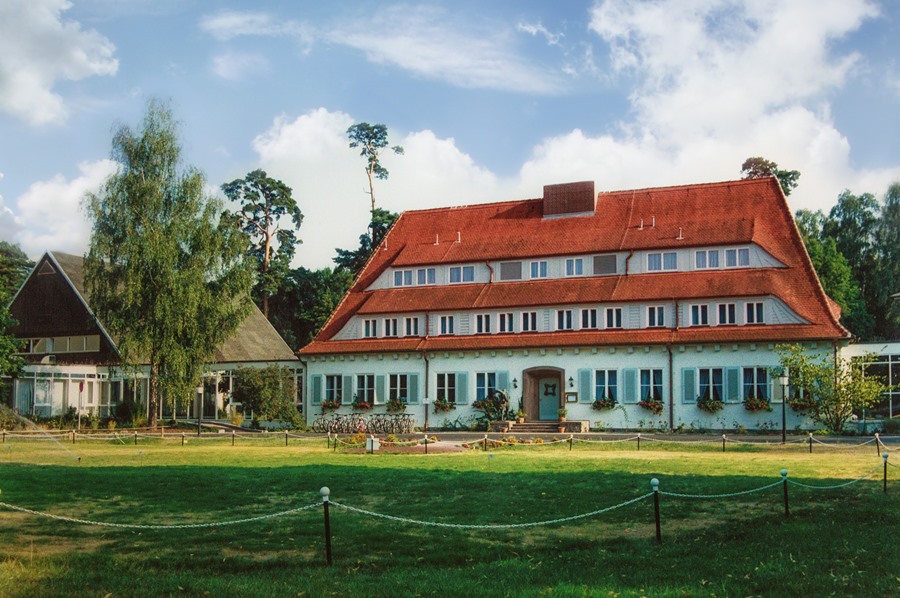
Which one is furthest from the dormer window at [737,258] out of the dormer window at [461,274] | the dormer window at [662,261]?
the dormer window at [461,274]

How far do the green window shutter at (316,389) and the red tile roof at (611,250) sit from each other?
153 cm

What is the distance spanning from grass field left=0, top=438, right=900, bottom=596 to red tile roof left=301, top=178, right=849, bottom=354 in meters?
19.9

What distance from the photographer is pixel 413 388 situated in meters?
48.2

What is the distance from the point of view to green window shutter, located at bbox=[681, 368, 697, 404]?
141 ft

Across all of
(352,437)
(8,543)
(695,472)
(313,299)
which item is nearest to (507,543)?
(8,543)

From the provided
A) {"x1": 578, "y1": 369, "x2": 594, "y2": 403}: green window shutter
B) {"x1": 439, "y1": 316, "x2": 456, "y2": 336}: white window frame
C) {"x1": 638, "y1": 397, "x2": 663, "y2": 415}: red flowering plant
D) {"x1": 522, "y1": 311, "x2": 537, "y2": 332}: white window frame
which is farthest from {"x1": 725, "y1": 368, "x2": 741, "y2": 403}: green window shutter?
{"x1": 439, "y1": 316, "x2": 456, "y2": 336}: white window frame

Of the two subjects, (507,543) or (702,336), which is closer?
(507,543)

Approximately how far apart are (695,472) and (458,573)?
11.9 meters

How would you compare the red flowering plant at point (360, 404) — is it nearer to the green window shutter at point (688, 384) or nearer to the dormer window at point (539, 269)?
the dormer window at point (539, 269)

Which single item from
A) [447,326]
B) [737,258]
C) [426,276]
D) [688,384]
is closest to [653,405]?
[688,384]

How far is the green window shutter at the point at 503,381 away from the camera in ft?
152

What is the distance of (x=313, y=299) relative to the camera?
73.4 metres

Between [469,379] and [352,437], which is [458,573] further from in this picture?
[469,379]

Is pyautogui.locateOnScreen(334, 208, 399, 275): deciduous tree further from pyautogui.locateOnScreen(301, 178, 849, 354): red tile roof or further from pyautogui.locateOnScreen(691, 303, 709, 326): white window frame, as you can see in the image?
pyautogui.locateOnScreen(691, 303, 709, 326): white window frame
